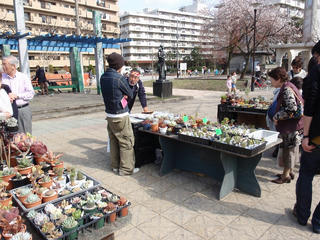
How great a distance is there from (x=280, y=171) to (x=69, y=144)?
4487mm

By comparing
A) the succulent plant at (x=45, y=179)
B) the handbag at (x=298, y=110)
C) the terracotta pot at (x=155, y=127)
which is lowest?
the succulent plant at (x=45, y=179)

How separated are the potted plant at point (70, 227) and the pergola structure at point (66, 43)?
9.77 m

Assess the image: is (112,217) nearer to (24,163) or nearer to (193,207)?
(193,207)

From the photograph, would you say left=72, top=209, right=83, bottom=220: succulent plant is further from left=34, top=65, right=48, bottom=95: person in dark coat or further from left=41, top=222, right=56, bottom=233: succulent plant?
left=34, top=65, right=48, bottom=95: person in dark coat

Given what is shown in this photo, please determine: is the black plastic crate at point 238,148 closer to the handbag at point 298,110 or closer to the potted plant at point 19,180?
the handbag at point 298,110

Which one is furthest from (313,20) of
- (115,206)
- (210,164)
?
(115,206)

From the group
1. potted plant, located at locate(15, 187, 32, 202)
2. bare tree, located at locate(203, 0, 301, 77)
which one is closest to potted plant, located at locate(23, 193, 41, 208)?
potted plant, located at locate(15, 187, 32, 202)

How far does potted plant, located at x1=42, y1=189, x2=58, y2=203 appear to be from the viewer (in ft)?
9.00

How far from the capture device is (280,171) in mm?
4148

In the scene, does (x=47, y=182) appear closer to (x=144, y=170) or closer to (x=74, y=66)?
(x=144, y=170)

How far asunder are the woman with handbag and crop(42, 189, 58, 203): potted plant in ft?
9.81

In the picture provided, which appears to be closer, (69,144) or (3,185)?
(3,185)

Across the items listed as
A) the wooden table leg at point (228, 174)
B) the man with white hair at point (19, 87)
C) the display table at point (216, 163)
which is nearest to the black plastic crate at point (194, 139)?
the display table at point (216, 163)

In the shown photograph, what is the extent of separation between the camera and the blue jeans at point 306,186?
2.47m
